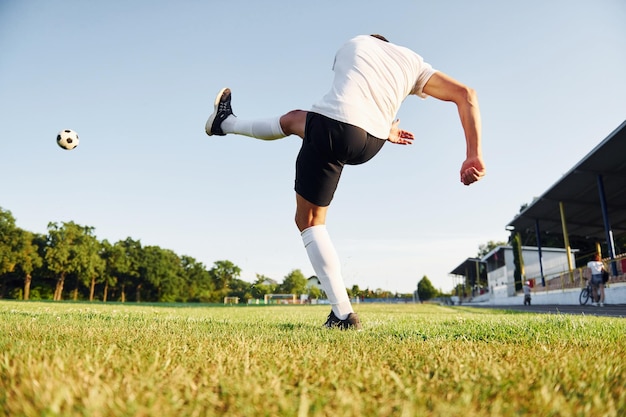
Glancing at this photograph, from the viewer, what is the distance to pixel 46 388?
1076 millimetres

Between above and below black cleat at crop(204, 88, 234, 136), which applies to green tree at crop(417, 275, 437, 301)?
above

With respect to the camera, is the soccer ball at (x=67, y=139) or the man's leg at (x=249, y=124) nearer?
the man's leg at (x=249, y=124)

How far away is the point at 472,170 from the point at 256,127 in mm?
1683

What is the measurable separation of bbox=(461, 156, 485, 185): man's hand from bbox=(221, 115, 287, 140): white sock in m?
1.43

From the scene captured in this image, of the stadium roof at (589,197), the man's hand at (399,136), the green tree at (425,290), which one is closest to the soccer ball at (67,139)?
the man's hand at (399,136)

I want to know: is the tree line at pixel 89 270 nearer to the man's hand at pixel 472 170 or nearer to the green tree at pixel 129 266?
the green tree at pixel 129 266

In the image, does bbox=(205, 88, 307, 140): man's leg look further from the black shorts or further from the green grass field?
the green grass field

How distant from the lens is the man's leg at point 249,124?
131 inches

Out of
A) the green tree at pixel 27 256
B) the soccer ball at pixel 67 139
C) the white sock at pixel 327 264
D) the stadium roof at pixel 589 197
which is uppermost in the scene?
the stadium roof at pixel 589 197

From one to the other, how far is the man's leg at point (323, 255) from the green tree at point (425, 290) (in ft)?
322

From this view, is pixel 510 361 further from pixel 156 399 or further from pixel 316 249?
pixel 316 249

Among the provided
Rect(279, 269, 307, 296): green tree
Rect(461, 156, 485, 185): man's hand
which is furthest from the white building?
Rect(461, 156, 485, 185): man's hand

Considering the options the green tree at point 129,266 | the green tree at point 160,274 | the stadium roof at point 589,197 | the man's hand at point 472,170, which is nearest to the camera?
the man's hand at point 472,170

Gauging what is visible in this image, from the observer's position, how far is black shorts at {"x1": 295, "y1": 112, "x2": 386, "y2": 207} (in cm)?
288
